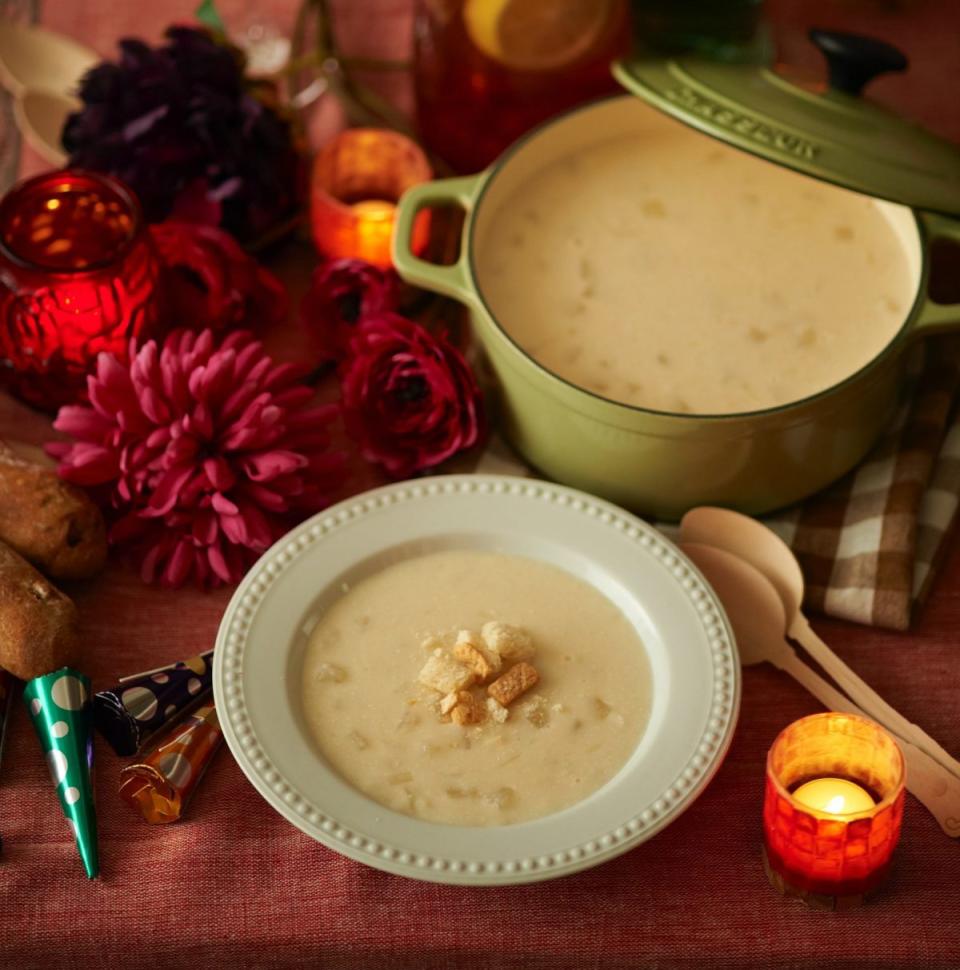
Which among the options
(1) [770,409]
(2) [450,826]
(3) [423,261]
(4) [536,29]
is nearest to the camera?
(2) [450,826]

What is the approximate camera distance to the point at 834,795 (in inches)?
29.6

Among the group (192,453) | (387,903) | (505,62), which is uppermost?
→ (505,62)

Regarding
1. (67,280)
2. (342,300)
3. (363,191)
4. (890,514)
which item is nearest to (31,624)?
(67,280)

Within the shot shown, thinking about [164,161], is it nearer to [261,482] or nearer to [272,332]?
[272,332]

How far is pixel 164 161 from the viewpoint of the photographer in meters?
1.01

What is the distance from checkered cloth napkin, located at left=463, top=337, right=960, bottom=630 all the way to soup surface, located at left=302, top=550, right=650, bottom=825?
0.45 feet

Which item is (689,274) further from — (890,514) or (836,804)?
(836,804)

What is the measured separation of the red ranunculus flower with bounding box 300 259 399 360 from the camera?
97cm

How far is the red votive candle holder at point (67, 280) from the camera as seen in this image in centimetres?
89

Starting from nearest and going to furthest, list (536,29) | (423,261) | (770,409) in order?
(770,409) → (423,261) → (536,29)

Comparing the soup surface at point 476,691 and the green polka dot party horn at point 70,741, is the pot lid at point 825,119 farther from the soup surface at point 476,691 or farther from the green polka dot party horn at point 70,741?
the green polka dot party horn at point 70,741

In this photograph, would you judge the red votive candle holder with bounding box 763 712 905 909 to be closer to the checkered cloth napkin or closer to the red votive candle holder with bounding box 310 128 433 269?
the checkered cloth napkin

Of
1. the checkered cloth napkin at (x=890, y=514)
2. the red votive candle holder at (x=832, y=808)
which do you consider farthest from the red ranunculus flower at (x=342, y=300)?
the red votive candle holder at (x=832, y=808)

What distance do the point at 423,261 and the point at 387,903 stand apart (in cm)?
42
